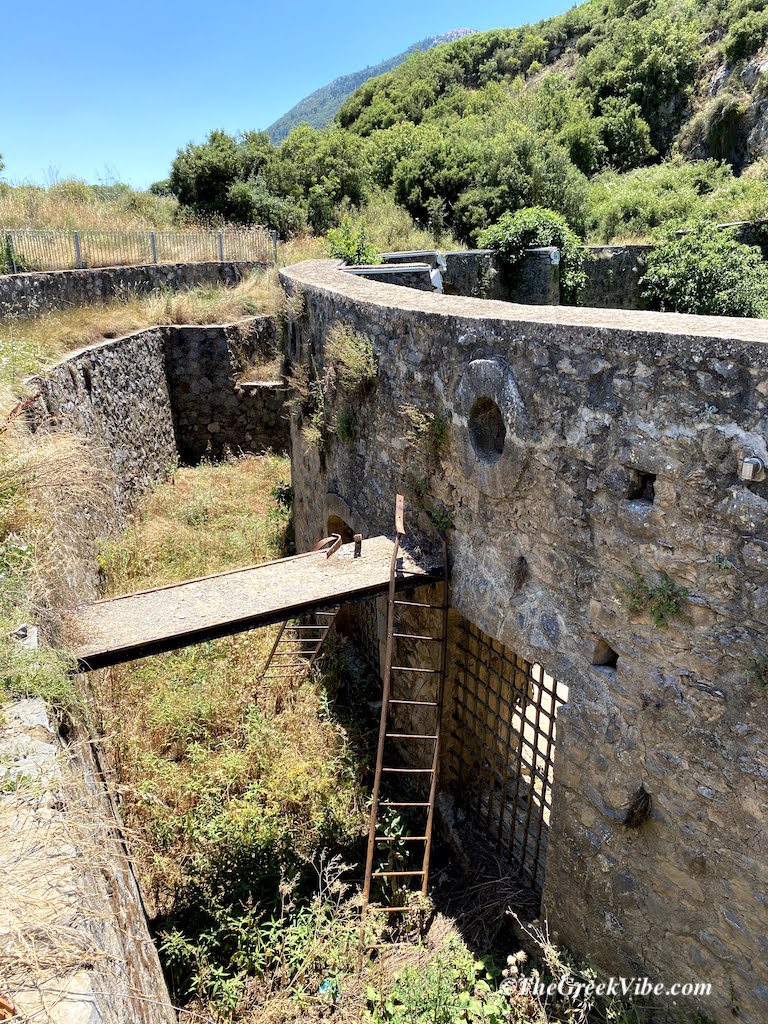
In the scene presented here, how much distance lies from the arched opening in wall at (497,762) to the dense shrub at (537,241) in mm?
9407

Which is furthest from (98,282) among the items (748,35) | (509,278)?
(748,35)

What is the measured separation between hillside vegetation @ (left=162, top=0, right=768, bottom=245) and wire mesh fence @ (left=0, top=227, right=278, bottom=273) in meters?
2.90

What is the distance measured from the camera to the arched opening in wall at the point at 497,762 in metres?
4.74

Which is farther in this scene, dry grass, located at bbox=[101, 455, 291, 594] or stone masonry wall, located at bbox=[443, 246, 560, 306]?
stone masonry wall, located at bbox=[443, 246, 560, 306]

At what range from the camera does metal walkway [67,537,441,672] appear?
407cm

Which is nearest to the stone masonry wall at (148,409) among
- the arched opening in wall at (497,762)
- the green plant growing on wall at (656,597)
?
the arched opening in wall at (497,762)

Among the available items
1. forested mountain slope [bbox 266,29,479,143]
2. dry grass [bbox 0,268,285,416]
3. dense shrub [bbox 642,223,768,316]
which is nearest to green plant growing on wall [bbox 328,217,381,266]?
dry grass [bbox 0,268,285,416]

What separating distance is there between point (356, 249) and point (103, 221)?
8.26m

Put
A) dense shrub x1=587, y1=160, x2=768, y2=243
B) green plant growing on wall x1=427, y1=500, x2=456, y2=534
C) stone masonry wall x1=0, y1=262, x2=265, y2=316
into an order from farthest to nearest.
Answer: dense shrub x1=587, y1=160, x2=768, y2=243 < stone masonry wall x1=0, y1=262, x2=265, y2=316 < green plant growing on wall x1=427, y1=500, x2=456, y2=534

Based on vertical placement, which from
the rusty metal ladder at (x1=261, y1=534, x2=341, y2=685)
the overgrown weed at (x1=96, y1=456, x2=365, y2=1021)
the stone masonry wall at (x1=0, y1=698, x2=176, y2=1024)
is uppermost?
the stone masonry wall at (x1=0, y1=698, x2=176, y2=1024)

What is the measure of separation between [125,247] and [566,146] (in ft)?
52.9

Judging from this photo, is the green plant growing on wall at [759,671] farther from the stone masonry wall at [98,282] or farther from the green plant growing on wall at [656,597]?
the stone masonry wall at [98,282]

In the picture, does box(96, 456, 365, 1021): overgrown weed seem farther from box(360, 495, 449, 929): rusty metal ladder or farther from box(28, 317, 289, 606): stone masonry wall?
box(28, 317, 289, 606): stone masonry wall

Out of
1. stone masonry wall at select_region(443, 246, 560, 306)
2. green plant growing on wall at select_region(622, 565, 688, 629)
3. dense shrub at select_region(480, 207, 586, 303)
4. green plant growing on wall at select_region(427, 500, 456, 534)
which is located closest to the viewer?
green plant growing on wall at select_region(622, 565, 688, 629)
